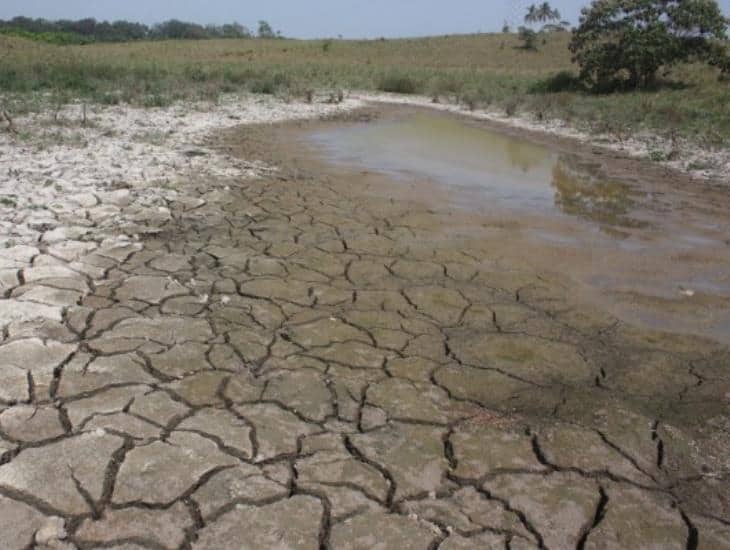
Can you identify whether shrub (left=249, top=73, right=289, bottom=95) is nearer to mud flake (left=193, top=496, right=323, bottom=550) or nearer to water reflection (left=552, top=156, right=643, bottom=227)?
water reflection (left=552, top=156, right=643, bottom=227)

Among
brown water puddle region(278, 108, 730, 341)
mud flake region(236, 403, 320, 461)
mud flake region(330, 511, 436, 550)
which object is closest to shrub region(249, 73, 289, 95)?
brown water puddle region(278, 108, 730, 341)

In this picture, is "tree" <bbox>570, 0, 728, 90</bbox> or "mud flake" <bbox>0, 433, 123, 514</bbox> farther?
"tree" <bbox>570, 0, 728, 90</bbox>

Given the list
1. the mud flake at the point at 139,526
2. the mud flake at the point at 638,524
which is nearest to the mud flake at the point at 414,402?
the mud flake at the point at 638,524

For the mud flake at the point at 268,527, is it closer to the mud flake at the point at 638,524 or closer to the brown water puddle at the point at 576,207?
the mud flake at the point at 638,524

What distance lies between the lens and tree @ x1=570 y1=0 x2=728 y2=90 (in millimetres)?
17688

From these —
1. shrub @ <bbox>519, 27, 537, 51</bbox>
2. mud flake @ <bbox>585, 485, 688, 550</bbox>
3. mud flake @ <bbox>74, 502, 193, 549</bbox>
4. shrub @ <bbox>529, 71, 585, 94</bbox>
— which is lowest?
mud flake @ <bbox>74, 502, 193, 549</bbox>

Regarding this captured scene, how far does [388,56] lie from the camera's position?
3869 centimetres

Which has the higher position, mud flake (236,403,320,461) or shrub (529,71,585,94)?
shrub (529,71,585,94)

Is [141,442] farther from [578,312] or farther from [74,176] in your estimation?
[74,176]

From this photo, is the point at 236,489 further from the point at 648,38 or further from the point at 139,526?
the point at 648,38

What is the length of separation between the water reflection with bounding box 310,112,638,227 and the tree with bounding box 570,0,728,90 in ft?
26.0

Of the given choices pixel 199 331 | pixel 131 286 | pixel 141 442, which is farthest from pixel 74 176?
pixel 141 442

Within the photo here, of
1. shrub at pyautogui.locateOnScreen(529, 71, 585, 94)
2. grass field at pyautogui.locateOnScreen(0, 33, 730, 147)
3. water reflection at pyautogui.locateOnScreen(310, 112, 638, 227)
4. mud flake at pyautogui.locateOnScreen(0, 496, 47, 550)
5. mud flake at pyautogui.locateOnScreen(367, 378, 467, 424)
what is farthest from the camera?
shrub at pyautogui.locateOnScreen(529, 71, 585, 94)

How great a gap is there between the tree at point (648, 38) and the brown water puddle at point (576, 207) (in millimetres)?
8221
